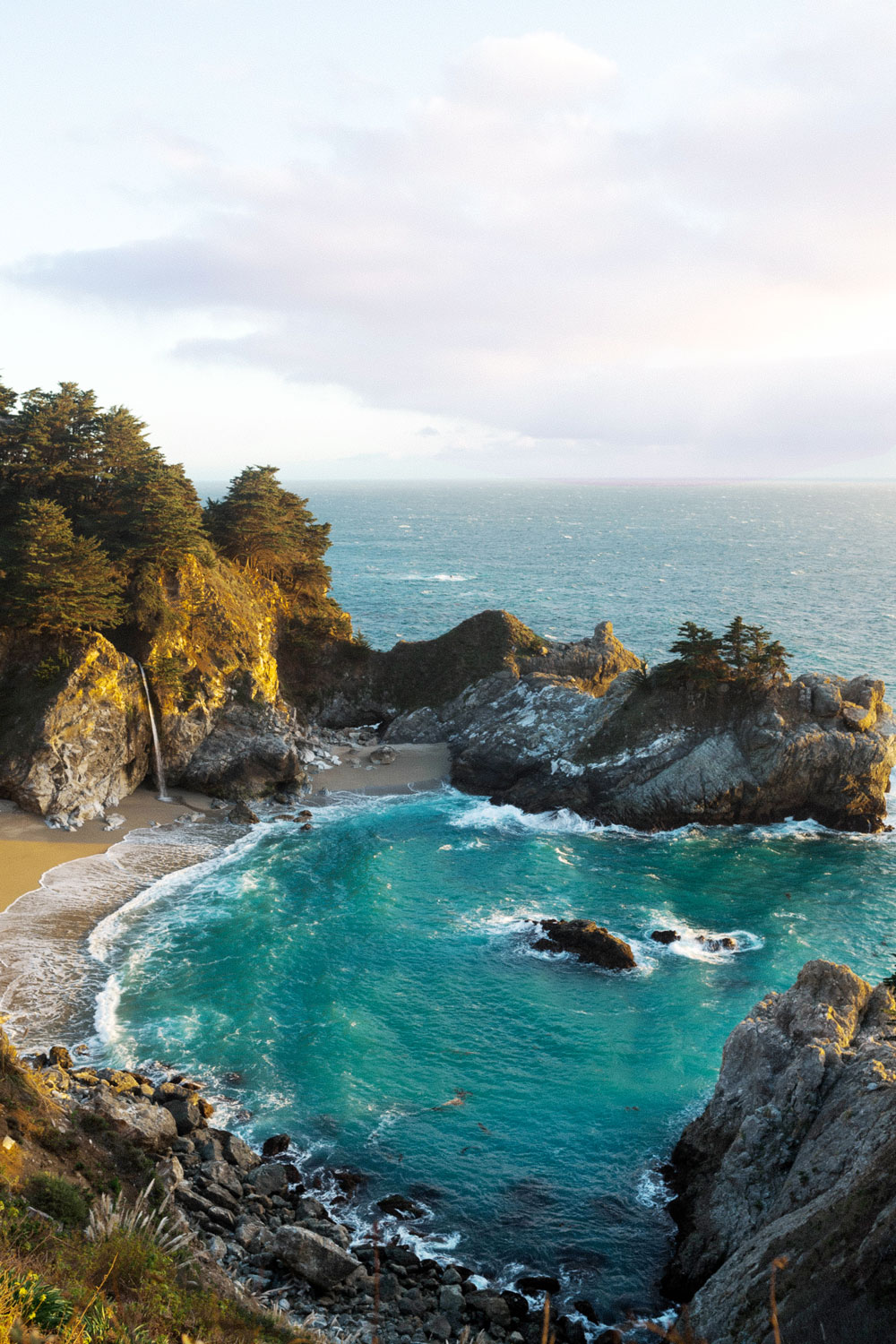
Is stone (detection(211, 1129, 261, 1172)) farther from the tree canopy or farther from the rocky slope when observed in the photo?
the tree canopy

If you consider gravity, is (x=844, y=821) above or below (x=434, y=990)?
above

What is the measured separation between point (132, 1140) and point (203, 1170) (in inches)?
78.2

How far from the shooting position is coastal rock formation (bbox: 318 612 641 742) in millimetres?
58594

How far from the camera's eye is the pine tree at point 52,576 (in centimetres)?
4088

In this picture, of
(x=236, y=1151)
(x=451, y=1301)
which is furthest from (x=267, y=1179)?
(x=451, y=1301)

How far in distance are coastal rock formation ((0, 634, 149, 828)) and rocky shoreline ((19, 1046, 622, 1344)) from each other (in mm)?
20391

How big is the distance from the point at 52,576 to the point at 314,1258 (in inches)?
1312

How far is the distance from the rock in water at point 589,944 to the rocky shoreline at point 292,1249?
42.5ft

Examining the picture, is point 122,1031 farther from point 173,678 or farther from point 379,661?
point 379,661

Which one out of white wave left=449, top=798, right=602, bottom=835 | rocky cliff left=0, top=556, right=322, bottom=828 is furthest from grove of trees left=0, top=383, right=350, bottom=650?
white wave left=449, top=798, right=602, bottom=835

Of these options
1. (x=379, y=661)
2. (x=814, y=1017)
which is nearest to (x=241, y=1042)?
(x=814, y=1017)

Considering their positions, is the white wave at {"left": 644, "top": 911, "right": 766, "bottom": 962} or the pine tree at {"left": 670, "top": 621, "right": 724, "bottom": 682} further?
the pine tree at {"left": 670, "top": 621, "right": 724, "bottom": 682}

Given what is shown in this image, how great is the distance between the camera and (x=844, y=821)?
44781mm

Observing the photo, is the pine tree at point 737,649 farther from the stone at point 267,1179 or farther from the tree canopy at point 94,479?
the stone at point 267,1179
